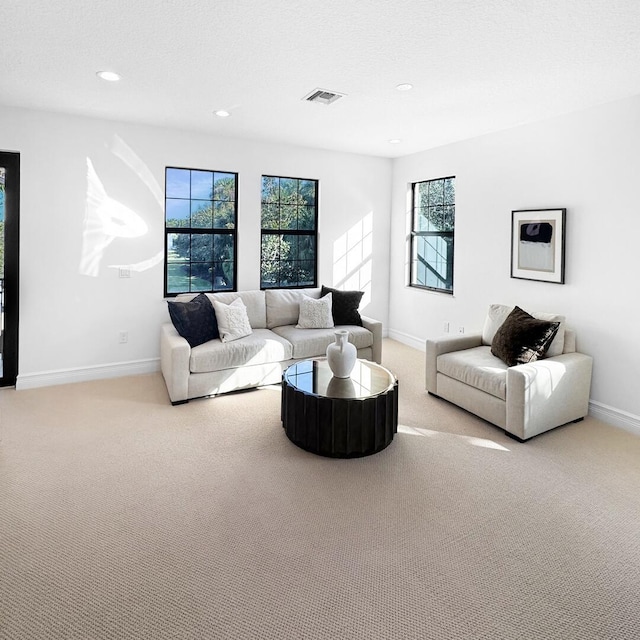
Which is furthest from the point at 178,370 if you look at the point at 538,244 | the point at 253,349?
the point at 538,244

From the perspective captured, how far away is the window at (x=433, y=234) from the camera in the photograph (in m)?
5.58

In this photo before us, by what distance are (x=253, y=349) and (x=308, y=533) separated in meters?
2.26

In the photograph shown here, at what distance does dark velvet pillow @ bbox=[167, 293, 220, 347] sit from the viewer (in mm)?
4215

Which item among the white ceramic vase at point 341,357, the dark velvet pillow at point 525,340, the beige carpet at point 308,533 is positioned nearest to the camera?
the beige carpet at point 308,533

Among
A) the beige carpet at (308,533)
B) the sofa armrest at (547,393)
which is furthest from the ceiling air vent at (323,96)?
the beige carpet at (308,533)

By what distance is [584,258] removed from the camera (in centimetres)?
387

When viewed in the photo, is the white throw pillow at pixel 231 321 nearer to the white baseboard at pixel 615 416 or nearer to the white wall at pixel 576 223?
the white wall at pixel 576 223

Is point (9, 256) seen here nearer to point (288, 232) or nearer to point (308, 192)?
point (288, 232)

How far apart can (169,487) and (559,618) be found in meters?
2.05

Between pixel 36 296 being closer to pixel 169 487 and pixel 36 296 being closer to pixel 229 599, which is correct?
pixel 169 487

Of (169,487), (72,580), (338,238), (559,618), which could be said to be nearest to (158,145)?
(338,238)

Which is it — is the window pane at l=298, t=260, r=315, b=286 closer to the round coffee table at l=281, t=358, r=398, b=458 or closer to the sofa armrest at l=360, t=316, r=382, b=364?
the sofa armrest at l=360, t=316, r=382, b=364

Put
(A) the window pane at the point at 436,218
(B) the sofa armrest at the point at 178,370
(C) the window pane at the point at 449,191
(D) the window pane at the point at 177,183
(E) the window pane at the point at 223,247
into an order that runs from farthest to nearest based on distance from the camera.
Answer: (A) the window pane at the point at 436,218 < (C) the window pane at the point at 449,191 < (E) the window pane at the point at 223,247 < (D) the window pane at the point at 177,183 < (B) the sofa armrest at the point at 178,370

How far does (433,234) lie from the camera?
19.1ft
